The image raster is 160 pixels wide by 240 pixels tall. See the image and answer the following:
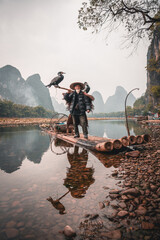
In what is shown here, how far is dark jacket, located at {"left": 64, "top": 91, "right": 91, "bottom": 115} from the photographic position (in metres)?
7.07

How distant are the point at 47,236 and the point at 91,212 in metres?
0.68

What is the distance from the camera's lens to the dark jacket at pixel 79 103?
7066 millimetres

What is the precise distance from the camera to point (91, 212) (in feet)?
6.52

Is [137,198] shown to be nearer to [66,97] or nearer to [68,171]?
[68,171]

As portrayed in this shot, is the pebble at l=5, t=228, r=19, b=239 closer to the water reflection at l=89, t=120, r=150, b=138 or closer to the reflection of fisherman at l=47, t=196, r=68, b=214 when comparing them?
the reflection of fisherman at l=47, t=196, r=68, b=214

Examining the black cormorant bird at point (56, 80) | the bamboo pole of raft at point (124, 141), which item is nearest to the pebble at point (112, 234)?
the bamboo pole of raft at point (124, 141)

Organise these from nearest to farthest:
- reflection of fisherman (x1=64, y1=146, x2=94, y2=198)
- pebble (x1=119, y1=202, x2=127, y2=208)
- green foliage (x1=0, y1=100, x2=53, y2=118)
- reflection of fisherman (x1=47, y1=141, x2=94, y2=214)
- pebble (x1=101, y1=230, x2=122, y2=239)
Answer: pebble (x1=101, y1=230, x2=122, y2=239), pebble (x1=119, y1=202, x2=127, y2=208), reflection of fisherman (x1=47, y1=141, x2=94, y2=214), reflection of fisherman (x1=64, y1=146, x2=94, y2=198), green foliage (x1=0, y1=100, x2=53, y2=118)

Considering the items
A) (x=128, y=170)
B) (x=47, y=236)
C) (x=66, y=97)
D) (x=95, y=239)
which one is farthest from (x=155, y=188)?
(x=66, y=97)

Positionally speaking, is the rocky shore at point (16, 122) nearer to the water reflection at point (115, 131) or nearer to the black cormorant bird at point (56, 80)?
the water reflection at point (115, 131)

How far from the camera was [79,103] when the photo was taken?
7.11 meters

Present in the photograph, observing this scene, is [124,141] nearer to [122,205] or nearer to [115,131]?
[122,205]

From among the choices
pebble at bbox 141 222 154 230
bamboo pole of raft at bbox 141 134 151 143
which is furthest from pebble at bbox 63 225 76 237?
bamboo pole of raft at bbox 141 134 151 143

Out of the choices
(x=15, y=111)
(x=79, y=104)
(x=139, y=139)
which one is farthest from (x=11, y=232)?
(x=15, y=111)

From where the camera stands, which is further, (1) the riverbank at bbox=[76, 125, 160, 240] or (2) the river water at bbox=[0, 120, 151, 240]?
(2) the river water at bbox=[0, 120, 151, 240]
